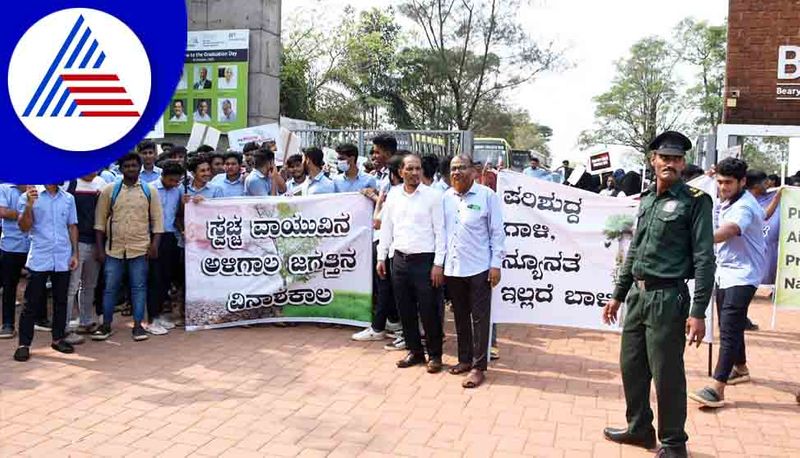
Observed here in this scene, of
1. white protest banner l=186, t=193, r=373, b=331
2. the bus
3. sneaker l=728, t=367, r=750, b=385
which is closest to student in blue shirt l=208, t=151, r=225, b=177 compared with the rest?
white protest banner l=186, t=193, r=373, b=331

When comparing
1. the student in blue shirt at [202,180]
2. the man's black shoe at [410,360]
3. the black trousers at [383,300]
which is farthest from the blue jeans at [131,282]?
the man's black shoe at [410,360]

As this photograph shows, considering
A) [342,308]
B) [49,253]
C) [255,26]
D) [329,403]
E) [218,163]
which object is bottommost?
[329,403]

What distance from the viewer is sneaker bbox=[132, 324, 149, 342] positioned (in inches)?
252

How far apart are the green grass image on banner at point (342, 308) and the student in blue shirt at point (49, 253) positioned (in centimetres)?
207

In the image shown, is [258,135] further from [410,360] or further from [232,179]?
[410,360]

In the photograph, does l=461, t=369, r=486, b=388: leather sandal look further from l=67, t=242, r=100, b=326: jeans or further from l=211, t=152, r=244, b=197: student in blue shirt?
l=67, t=242, r=100, b=326: jeans

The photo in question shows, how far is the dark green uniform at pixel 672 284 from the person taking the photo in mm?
3678

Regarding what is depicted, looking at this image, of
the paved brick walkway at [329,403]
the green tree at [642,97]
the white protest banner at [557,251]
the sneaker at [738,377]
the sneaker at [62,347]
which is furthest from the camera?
the green tree at [642,97]

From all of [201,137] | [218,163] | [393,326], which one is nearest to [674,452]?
[393,326]

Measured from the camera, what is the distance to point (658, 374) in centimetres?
377

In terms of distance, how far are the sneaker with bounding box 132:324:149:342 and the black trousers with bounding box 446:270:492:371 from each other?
3029 mm

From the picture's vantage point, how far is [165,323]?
22.7 feet

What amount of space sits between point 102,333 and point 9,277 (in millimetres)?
1077

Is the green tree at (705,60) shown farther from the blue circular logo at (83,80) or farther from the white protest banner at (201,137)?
the blue circular logo at (83,80)
